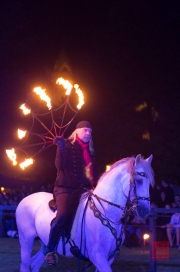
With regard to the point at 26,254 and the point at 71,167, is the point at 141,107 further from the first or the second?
the point at 71,167

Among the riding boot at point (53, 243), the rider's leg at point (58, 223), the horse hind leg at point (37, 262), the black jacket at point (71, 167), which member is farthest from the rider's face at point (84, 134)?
the horse hind leg at point (37, 262)

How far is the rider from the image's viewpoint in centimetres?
793

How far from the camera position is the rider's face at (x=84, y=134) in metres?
8.15

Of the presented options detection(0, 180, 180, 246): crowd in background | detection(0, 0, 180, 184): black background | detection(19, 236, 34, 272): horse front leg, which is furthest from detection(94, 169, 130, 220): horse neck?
detection(0, 0, 180, 184): black background

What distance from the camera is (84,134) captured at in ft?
26.8

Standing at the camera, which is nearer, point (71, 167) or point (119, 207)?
point (119, 207)

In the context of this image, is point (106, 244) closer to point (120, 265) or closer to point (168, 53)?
point (120, 265)

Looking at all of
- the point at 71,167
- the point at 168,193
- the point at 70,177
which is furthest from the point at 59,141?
the point at 168,193

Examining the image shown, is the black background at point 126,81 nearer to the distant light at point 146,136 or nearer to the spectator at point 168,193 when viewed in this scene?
the distant light at point 146,136

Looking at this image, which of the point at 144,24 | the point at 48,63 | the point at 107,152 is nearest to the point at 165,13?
the point at 144,24

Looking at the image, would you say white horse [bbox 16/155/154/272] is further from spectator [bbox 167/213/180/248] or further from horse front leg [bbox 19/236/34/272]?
spectator [bbox 167/213/180/248]

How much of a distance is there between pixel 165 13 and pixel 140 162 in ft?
75.2

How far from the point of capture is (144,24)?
29.3 metres

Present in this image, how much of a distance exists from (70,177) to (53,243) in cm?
105
